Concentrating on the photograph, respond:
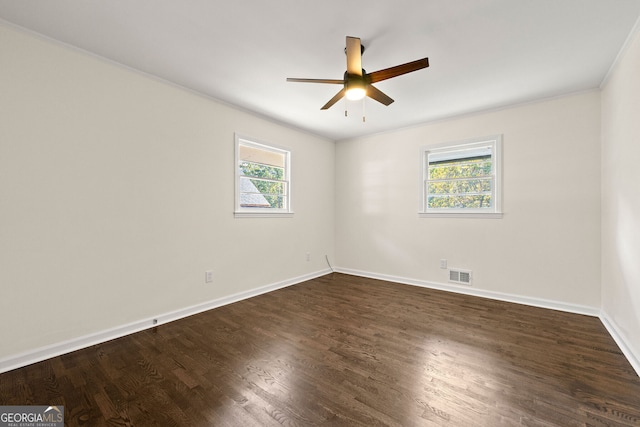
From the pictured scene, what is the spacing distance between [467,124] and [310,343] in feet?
11.9

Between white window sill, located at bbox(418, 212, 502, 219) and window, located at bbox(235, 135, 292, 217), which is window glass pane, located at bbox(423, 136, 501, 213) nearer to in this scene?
white window sill, located at bbox(418, 212, 502, 219)

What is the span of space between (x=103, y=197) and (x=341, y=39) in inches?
99.3

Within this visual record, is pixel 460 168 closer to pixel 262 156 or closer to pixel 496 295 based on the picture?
pixel 496 295

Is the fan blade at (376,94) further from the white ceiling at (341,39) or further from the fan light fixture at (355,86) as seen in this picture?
the white ceiling at (341,39)

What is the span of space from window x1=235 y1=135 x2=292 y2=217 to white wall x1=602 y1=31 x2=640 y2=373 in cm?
376

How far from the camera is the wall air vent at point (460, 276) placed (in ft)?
12.6

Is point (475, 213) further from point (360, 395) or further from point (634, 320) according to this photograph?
point (360, 395)

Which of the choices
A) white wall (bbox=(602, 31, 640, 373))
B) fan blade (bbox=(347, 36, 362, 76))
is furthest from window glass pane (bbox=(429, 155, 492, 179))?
fan blade (bbox=(347, 36, 362, 76))

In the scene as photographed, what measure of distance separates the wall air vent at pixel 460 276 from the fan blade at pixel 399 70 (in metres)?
3.03

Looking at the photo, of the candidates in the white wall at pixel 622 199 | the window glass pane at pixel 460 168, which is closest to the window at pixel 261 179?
the window glass pane at pixel 460 168

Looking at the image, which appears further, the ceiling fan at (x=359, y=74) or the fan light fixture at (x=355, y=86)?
the fan light fixture at (x=355, y=86)

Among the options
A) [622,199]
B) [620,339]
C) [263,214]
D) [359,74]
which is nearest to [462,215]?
[622,199]

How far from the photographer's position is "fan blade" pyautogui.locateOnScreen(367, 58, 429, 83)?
6.18 feet

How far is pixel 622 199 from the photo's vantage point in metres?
2.37
